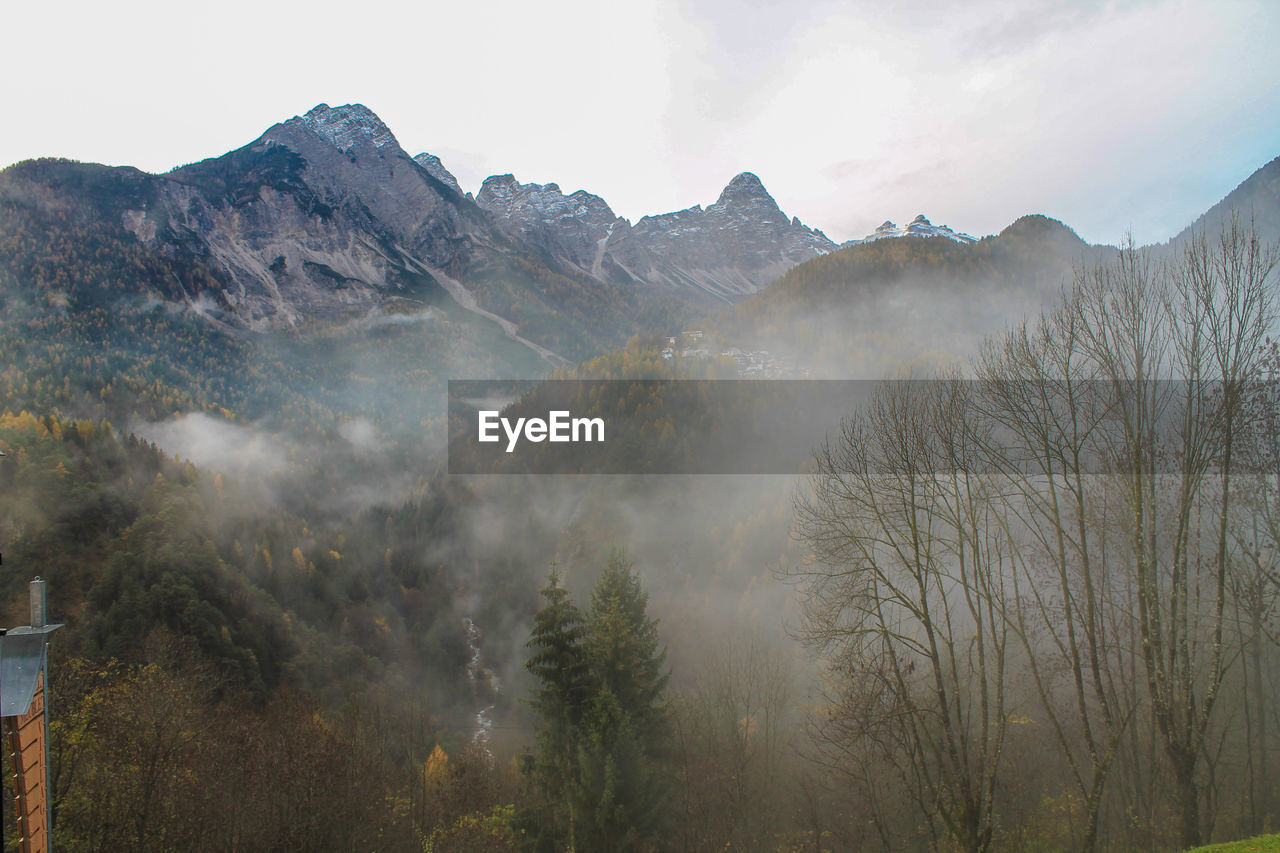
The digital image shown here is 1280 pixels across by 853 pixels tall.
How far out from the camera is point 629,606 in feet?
82.0

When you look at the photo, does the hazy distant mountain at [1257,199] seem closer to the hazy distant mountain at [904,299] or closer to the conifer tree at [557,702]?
the hazy distant mountain at [904,299]

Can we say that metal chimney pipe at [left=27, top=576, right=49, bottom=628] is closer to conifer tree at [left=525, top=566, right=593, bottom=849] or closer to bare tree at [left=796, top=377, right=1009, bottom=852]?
bare tree at [left=796, top=377, right=1009, bottom=852]

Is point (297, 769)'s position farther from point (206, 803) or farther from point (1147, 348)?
point (1147, 348)

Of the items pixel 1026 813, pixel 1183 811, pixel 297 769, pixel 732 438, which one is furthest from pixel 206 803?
pixel 732 438

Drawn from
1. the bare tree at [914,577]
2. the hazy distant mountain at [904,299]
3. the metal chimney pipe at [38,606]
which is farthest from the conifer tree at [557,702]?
the hazy distant mountain at [904,299]

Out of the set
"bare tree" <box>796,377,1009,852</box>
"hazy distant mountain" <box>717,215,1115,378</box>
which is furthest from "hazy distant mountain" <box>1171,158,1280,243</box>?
"bare tree" <box>796,377,1009,852</box>

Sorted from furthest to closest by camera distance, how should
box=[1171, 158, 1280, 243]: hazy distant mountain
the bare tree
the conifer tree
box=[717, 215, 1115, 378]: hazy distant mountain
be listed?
1. box=[717, 215, 1115, 378]: hazy distant mountain
2. box=[1171, 158, 1280, 243]: hazy distant mountain
3. the conifer tree
4. the bare tree

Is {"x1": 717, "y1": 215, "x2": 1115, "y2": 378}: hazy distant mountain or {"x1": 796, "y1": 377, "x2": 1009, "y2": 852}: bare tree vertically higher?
{"x1": 717, "y1": 215, "x2": 1115, "y2": 378}: hazy distant mountain

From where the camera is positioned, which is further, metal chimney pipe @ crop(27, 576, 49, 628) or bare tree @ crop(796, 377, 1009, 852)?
bare tree @ crop(796, 377, 1009, 852)
